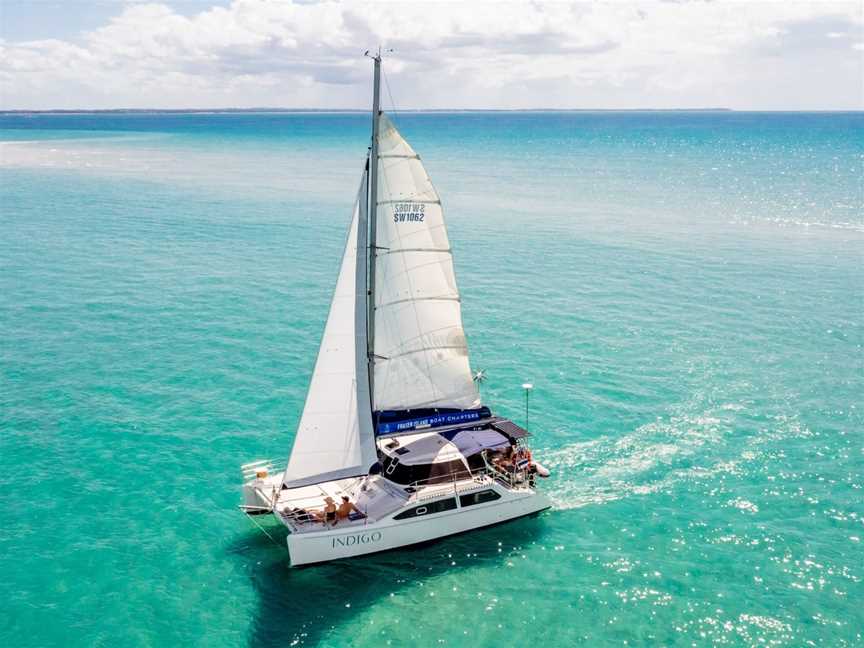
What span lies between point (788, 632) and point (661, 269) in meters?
49.0

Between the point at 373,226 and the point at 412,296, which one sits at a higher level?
the point at 373,226

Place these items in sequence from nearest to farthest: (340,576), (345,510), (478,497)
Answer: (340,576) → (345,510) → (478,497)

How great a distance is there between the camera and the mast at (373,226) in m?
29.6

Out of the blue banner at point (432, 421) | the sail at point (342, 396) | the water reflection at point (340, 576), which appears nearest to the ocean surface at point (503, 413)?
the water reflection at point (340, 576)

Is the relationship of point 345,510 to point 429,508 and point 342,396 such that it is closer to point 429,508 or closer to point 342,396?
point 429,508

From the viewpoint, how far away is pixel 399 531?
30.2 metres

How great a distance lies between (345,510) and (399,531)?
2.38 m

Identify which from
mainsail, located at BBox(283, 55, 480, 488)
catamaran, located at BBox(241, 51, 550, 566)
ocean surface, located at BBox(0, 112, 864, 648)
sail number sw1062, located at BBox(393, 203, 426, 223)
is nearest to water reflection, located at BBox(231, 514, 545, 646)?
ocean surface, located at BBox(0, 112, 864, 648)

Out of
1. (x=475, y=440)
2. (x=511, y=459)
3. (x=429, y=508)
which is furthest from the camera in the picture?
(x=475, y=440)

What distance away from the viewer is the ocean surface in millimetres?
27281

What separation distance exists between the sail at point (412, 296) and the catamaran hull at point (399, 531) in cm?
517

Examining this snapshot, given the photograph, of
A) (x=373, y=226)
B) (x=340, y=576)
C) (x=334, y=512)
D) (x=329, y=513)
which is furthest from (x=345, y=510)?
(x=373, y=226)

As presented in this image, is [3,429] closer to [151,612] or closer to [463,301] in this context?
[151,612]

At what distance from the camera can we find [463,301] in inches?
2441
